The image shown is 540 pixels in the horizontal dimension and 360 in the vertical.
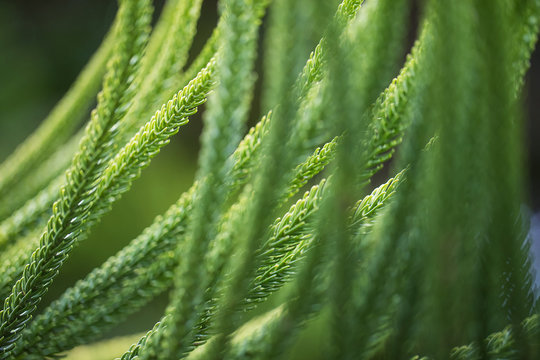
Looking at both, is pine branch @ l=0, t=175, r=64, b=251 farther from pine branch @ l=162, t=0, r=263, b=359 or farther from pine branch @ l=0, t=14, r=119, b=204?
pine branch @ l=162, t=0, r=263, b=359

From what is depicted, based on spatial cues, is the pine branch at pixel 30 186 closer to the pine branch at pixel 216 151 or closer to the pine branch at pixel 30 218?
the pine branch at pixel 30 218

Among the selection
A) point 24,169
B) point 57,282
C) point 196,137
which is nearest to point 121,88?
point 24,169

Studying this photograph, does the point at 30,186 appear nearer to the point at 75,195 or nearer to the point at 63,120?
the point at 63,120

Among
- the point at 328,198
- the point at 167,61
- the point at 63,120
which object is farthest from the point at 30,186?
the point at 328,198

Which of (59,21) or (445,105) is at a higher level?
(59,21)

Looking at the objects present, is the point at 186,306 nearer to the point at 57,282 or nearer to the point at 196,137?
the point at 57,282

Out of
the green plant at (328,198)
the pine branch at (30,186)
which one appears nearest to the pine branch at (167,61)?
the green plant at (328,198)

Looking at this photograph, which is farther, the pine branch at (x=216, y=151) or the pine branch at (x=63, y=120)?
the pine branch at (x=63, y=120)

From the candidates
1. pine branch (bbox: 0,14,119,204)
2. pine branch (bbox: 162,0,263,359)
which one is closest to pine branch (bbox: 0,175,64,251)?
pine branch (bbox: 0,14,119,204)
